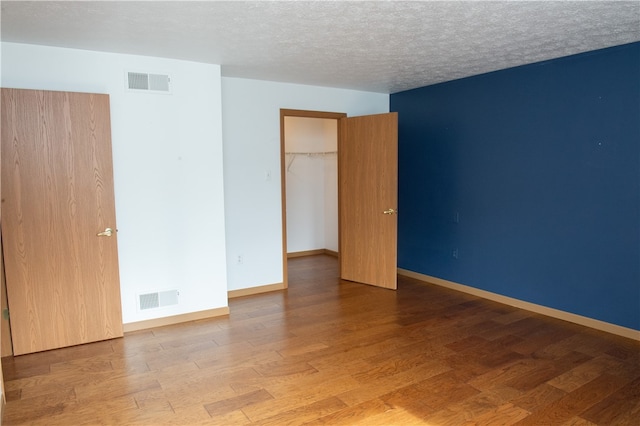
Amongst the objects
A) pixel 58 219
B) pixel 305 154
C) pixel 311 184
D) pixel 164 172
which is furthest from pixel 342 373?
pixel 305 154

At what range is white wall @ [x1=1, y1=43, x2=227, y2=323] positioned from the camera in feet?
11.8

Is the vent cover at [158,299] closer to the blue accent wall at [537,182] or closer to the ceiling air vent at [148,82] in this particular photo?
Result: the ceiling air vent at [148,82]

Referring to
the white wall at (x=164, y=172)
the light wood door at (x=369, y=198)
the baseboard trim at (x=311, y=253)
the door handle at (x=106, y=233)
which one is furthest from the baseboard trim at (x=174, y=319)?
the baseboard trim at (x=311, y=253)

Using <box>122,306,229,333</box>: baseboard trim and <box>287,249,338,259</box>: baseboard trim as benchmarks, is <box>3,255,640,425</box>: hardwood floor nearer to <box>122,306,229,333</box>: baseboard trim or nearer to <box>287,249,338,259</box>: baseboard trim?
<box>122,306,229,333</box>: baseboard trim

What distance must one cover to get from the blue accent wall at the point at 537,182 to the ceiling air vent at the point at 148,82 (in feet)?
10.3

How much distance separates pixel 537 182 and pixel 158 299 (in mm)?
3838

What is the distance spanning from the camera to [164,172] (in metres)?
3.88

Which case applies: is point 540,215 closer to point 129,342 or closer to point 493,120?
point 493,120

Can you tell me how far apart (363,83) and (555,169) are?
2328 millimetres

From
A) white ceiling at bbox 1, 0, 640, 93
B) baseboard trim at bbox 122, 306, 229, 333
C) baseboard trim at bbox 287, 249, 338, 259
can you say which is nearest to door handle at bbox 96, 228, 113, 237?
baseboard trim at bbox 122, 306, 229, 333

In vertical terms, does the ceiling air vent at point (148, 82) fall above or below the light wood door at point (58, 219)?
above

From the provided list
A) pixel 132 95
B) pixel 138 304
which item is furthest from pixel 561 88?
pixel 138 304

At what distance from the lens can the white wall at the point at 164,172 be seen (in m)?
3.59

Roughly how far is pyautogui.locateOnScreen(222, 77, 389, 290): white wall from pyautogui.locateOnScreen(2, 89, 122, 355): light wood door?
55.9 inches
